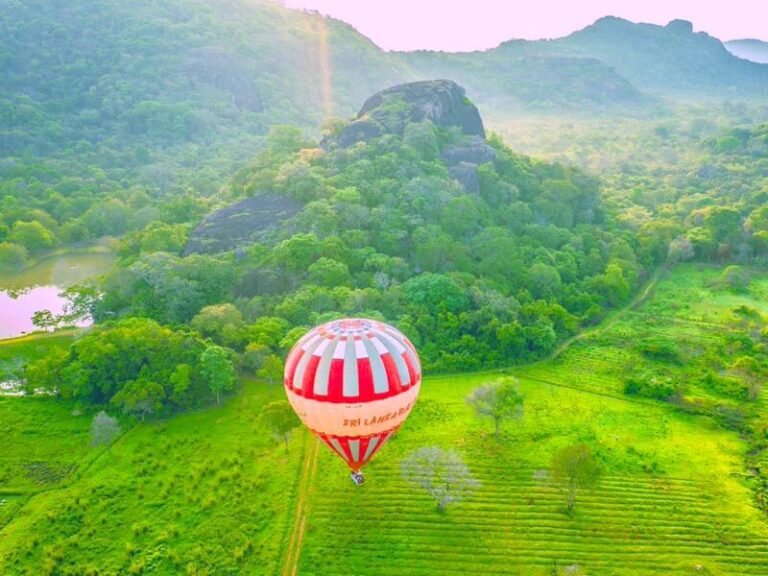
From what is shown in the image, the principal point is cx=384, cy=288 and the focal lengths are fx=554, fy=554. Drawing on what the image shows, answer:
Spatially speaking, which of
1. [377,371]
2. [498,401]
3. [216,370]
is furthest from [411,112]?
[377,371]

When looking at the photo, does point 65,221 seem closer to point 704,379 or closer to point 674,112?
point 704,379

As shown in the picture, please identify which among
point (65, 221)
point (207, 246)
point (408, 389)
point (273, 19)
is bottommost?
point (65, 221)

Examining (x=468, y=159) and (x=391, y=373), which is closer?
(x=391, y=373)

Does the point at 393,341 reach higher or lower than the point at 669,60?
lower

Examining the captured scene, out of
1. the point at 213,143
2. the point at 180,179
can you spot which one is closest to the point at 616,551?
the point at 180,179

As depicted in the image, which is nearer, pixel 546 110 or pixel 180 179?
pixel 180 179

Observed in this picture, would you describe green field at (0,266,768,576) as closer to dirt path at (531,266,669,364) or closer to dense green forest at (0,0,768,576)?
dense green forest at (0,0,768,576)

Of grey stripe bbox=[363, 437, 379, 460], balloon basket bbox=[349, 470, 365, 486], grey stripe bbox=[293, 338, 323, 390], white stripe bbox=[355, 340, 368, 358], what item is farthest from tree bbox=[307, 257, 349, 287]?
white stripe bbox=[355, 340, 368, 358]

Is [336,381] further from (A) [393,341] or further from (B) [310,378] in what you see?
(A) [393,341]
